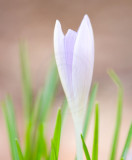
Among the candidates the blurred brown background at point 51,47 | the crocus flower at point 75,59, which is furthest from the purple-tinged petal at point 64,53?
the blurred brown background at point 51,47

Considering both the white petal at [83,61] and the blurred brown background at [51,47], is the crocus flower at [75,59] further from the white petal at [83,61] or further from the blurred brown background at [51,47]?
the blurred brown background at [51,47]

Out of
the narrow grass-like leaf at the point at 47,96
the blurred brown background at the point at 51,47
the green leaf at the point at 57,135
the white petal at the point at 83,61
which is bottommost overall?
the green leaf at the point at 57,135

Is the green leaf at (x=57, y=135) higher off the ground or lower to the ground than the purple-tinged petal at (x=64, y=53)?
lower

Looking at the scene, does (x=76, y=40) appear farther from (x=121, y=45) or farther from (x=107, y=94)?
(x=121, y=45)

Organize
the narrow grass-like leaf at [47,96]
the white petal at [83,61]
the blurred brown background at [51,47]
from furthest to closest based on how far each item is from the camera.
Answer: the blurred brown background at [51,47] → the narrow grass-like leaf at [47,96] → the white petal at [83,61]

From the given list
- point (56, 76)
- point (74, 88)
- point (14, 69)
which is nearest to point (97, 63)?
point (14, 69)

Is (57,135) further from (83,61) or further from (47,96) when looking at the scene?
(47,96)

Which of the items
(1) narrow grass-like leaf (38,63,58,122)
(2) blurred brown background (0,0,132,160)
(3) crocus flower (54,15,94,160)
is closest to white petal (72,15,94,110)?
(3) crocus flower (54,15,94,160)

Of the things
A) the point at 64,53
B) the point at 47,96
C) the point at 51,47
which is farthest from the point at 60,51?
the point at 51,47
